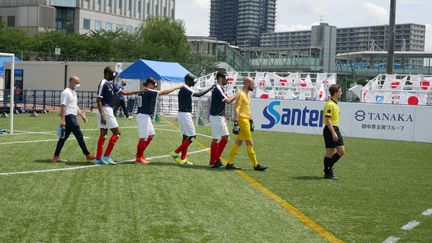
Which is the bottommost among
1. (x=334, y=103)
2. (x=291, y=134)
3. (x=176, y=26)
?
(x=291, y=134)

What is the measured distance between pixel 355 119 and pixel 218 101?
12.7 m

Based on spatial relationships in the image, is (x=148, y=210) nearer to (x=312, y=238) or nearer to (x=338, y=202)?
(x=312, y=238)

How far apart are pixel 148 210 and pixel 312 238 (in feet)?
7.36

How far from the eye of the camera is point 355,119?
23.9m

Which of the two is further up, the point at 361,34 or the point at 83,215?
the point at 361,34

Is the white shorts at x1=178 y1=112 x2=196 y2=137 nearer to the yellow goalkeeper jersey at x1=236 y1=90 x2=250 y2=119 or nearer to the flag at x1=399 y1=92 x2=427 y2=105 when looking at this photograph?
the yellow goalkeeper jersey at x1=236 y1=90 x2=250 y2=119

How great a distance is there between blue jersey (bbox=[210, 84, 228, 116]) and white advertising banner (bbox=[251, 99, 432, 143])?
12.5 meters

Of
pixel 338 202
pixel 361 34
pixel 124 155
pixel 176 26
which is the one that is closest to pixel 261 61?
pixel 176 26

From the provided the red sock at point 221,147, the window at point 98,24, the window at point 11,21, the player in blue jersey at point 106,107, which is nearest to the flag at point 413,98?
the red sock at point 221,147

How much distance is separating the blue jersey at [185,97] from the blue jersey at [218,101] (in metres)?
0.53

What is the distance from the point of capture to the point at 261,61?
220 ft

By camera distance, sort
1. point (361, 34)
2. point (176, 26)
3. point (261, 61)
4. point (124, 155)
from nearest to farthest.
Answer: point (124, 155)
point (261, 61)
point (176, 26)
point (361, 34)

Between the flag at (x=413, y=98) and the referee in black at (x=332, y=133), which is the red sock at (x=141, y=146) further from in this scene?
the flag at (x=413, y=98)

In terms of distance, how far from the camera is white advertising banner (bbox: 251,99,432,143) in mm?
23000
